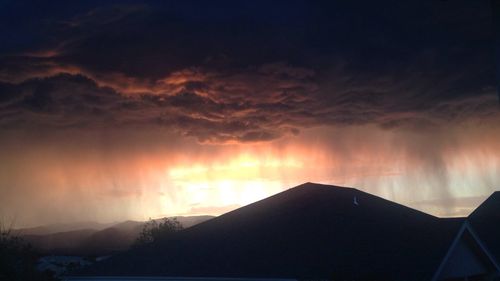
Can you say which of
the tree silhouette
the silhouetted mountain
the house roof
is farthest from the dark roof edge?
the tree silhouette

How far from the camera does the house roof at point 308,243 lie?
18.9 meters

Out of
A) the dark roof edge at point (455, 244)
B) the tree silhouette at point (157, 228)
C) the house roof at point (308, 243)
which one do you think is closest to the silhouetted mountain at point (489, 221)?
the house roof at point (308, 243)

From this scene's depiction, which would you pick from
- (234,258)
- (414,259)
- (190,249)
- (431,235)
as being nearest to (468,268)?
(431,235)

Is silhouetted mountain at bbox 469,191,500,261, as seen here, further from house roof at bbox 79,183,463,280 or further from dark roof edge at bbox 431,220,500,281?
dark roof edge at bbox 431,220,500,281

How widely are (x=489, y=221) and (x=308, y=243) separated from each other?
14.5 m

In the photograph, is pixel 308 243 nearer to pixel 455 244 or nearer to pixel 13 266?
pixel 455 244

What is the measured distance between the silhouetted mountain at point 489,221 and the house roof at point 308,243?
15.3ft

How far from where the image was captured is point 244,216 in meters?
25.3

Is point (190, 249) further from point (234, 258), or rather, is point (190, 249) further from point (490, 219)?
point (490, 219)

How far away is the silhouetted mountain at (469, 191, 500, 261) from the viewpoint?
27125 millimetres

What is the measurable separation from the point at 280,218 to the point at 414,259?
6.62 m

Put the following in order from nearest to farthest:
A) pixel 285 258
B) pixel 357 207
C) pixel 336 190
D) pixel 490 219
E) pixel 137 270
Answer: pixel 285 258 → pixel 137 270 → pixel 357 207 → pixel 336 190 → pixel 490 219

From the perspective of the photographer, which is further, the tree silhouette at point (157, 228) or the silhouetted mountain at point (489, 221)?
the tree silhouette at point (157, 228)

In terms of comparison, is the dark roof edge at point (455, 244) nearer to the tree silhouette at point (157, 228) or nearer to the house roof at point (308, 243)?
the house roof at point (308, 243)
